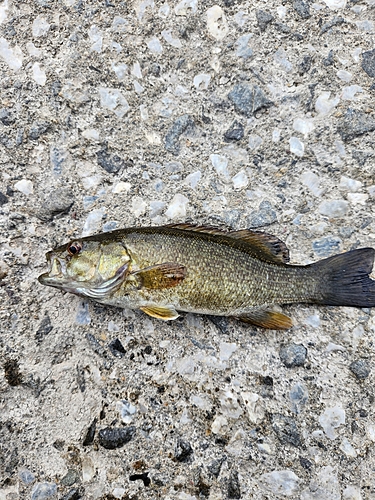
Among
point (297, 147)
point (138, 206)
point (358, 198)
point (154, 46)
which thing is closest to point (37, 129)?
point (138, 206)

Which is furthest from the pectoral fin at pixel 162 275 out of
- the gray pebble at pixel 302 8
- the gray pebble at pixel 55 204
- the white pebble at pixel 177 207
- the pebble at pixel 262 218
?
the gray pebble at pixel 302 8

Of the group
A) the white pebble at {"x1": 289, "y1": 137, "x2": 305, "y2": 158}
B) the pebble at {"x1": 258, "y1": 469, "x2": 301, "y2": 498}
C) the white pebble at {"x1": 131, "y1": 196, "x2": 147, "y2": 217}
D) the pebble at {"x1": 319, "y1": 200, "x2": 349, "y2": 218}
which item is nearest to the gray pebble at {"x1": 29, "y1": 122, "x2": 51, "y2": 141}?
the white pebble at {"x1": 131, "y1": 196, "x2": 147, "y2": 217}

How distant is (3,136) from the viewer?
3.05 metres

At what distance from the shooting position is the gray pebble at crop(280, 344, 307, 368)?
2846 mm

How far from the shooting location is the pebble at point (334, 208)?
9.90 feet

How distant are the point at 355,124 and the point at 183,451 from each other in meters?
2.48

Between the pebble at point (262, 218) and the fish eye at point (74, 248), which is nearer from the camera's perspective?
the fish eye at point (74, 248)

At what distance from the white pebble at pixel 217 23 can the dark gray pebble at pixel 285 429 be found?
2661 mm

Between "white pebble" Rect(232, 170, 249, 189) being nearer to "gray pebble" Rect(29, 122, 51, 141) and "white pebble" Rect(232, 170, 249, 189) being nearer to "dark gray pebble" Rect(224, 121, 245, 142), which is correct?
"dark gray pebble" Rect(224, 121, 245, 142)

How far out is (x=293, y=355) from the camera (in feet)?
9.37

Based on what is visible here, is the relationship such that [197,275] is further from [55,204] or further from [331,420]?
[331,420]

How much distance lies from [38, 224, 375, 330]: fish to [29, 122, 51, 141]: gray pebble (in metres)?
0.89

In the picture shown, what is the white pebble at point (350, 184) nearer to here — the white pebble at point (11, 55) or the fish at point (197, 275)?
the fish at point (197, 275)

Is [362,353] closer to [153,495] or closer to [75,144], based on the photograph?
[153,495]
